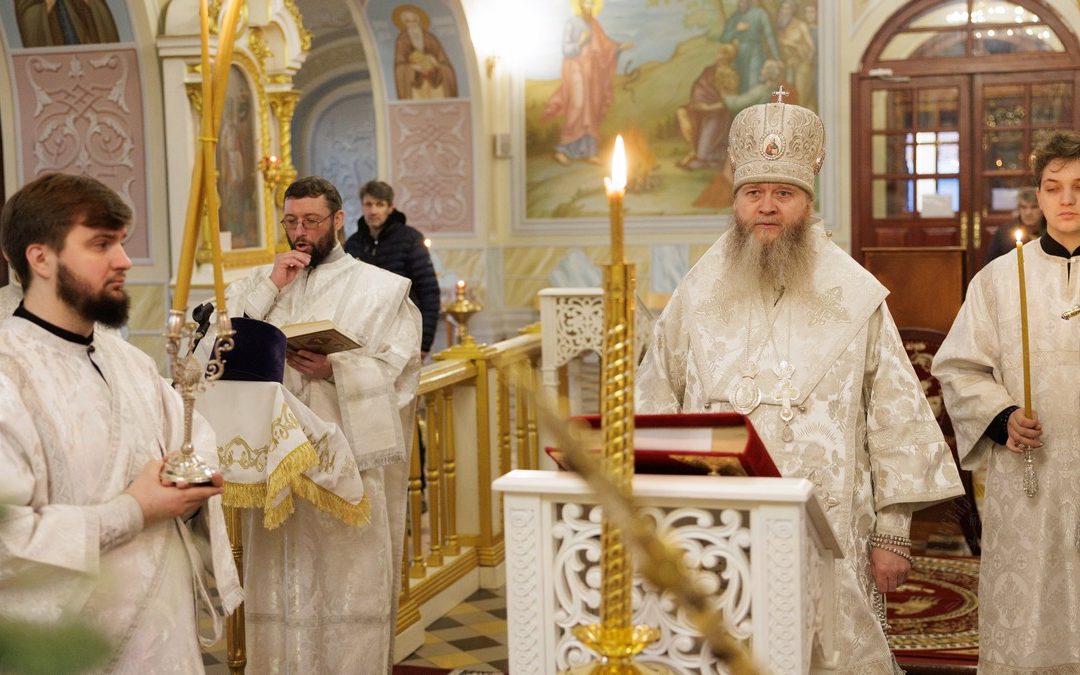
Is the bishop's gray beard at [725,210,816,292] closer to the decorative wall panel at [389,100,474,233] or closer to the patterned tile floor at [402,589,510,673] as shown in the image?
the patterned tile floor at [402,589,510,673]

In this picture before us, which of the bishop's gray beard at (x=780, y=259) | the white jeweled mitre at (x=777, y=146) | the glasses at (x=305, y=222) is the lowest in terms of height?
the bishop's gray beard at (x=780, y=259)

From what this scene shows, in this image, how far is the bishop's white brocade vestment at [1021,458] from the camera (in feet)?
12.0

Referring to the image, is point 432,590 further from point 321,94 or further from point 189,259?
point 321,94

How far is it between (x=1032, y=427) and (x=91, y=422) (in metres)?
2.41


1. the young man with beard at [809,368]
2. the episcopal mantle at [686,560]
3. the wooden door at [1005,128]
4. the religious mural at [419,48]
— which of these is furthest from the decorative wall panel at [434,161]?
the episcopal mantle at [686,560]

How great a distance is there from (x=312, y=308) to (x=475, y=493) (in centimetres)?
209

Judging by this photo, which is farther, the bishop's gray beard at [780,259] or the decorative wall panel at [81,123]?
the decorative wall panel at [81,123]

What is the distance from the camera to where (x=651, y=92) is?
14305 millimetres

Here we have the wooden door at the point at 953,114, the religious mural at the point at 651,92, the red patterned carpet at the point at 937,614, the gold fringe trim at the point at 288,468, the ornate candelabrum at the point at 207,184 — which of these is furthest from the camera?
the religious mural at the point at 651,92

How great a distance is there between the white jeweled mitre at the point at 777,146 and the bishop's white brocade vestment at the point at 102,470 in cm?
137

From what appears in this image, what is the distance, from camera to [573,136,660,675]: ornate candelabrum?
126cm

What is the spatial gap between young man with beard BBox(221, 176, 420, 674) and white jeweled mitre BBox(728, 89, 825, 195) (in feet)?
5.30

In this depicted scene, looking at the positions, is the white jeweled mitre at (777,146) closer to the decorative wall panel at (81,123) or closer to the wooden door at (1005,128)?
the decorative wall panel at (81,123)

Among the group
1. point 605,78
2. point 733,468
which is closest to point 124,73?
point 733,468
